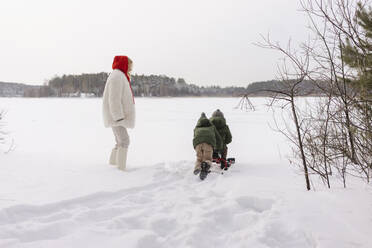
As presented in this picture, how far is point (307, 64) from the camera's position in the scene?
8.75ft

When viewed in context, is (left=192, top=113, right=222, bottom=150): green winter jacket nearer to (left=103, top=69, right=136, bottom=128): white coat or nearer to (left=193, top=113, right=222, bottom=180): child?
(left=193, top=113, right=222, bottom=180): child

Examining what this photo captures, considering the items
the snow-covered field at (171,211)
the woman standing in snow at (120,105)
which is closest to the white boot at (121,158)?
the woman standing in snow at (120,105)

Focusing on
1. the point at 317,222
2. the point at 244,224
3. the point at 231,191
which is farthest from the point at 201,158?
the point at 317,222

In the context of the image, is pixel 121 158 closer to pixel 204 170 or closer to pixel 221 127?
pixel 204 170

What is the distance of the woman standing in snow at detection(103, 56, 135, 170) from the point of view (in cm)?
404

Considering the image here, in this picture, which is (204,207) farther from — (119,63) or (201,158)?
(119,63)

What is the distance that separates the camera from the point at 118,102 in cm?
405

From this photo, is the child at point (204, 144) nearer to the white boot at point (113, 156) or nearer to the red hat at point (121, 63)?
the white boot at point (113, 156)

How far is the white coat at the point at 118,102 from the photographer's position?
4035 mm

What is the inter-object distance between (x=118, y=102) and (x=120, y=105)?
6 cm

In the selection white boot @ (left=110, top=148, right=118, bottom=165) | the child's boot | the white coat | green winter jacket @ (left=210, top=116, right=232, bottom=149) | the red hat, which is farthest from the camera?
green winter jacket @ (left=210, top=116, right=232, bottom=149)

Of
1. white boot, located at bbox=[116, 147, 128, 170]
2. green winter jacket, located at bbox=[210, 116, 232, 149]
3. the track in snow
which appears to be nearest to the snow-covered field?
the track in snow

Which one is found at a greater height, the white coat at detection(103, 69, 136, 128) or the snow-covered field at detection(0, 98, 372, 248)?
the white coat at detection(103, 69, 136, 128)

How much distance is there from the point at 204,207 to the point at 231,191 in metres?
0.56
